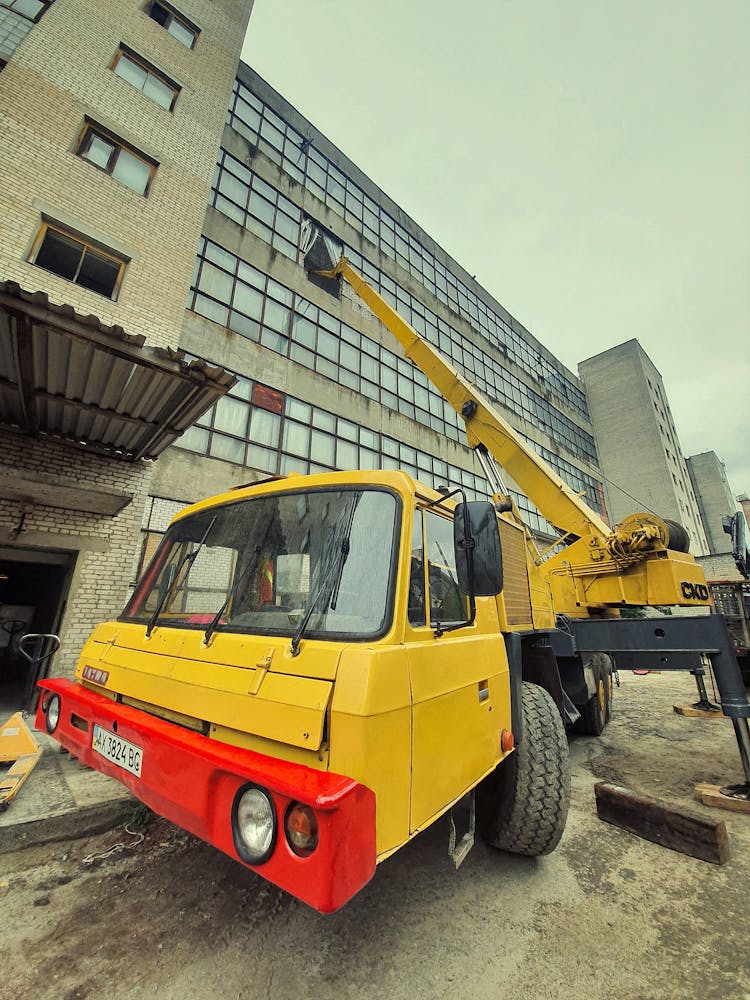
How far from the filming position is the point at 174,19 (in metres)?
10.9

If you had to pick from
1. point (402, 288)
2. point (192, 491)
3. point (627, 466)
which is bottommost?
point (192, 491)

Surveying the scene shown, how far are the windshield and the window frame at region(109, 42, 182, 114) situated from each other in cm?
1244

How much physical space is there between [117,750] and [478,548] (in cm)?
212

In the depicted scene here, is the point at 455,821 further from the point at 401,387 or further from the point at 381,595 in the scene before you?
the point at 401,387

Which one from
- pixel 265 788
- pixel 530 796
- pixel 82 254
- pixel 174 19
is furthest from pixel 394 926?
pixel 174 19

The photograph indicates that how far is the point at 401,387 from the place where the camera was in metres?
16.0

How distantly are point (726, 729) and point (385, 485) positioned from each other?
7511mm

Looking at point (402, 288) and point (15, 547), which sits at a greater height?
point (402, 288)

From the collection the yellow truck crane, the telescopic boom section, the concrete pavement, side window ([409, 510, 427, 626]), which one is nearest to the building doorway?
the concrete pavement

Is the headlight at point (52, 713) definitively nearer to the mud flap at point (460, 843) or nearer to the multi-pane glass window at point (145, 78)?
the mud flap at point (460, 843)

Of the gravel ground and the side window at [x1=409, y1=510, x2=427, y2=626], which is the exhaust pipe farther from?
the gravel ground

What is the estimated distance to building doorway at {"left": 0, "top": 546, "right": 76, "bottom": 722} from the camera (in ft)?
20.9

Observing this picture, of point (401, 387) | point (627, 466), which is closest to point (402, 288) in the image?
point (401, 387)

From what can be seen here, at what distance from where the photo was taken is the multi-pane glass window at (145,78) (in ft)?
30.5
